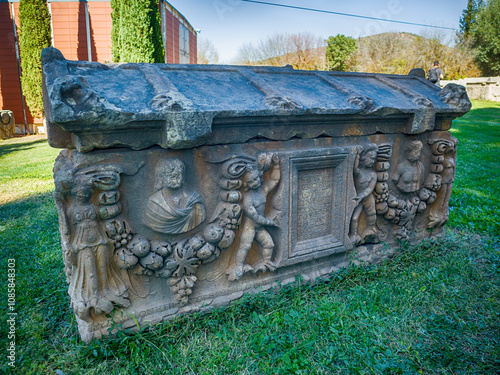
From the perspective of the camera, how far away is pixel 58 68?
7.22 ft

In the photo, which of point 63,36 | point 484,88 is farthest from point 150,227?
point 484,88

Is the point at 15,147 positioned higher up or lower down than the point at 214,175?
lower down

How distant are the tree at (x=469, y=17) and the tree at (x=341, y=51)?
7431 millimetres

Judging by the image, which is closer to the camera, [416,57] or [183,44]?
[183,44]

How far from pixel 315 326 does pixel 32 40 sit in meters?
13.4

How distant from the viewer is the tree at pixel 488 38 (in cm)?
2148

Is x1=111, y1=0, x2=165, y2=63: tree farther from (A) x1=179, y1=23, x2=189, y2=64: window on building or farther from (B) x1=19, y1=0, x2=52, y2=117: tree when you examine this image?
(A) x1=179, y1=23, x2=189, y2=64: window on building

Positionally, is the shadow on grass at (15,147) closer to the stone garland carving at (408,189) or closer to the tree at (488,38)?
the stone garland carving at (408,189)

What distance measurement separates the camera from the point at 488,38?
21641 mm

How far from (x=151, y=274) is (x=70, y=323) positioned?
2.34 ft

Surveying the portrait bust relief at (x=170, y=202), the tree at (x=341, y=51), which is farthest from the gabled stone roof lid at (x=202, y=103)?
the tree at (x=341, y=51)

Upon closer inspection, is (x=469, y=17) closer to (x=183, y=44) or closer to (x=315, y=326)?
(x=183, y=44)

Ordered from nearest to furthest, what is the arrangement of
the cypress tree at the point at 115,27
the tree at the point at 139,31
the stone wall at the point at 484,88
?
the tree at the point at 139,31, the cypress tree at the point at 115,27, the stone wall at the point at 484,88

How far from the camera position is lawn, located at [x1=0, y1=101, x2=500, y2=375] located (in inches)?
83.5
